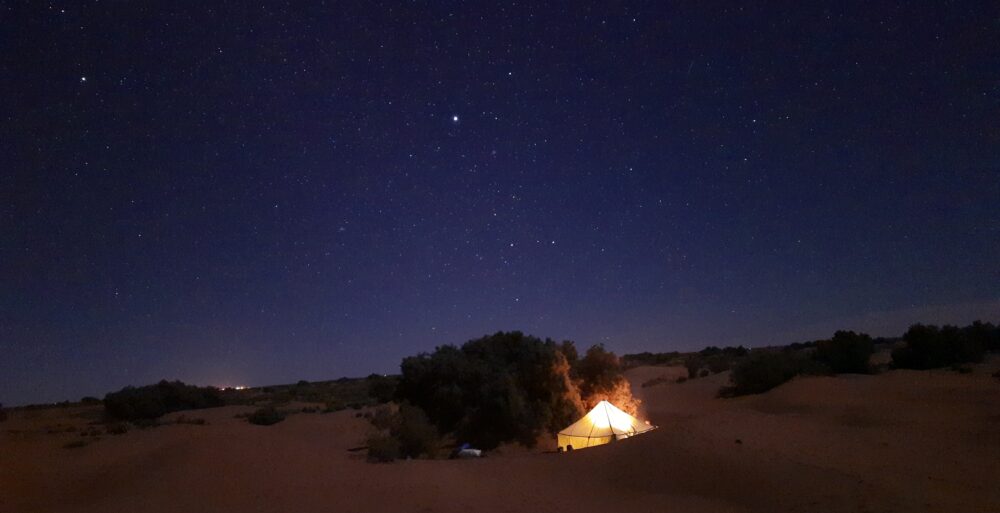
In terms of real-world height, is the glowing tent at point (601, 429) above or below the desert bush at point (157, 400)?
below

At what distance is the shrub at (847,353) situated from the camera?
34.1m

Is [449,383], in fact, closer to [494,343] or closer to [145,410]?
[494,343]

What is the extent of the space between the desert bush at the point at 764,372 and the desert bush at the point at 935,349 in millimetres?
5501

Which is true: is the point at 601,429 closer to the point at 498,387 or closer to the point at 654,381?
the point at 498,387

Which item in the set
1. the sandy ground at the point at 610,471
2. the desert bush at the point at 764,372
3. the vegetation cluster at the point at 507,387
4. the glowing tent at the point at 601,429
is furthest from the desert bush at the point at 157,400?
the desert bush at the point at 764,372

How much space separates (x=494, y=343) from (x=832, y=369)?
57.8ft

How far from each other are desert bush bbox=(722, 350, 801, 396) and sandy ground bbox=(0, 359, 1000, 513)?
10.5m

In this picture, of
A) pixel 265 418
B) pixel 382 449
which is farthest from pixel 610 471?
pixel 265 418

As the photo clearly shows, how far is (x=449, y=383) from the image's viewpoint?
27953mm

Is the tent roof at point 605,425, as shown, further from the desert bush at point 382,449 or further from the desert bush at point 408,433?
the desert bush at point 382,449

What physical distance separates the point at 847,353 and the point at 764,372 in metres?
4.61

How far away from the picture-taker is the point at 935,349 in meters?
33.6

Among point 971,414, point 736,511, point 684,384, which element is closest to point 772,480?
point 736,511

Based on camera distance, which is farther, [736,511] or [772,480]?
[772,480]
